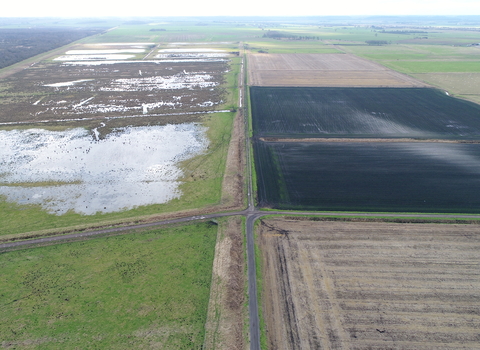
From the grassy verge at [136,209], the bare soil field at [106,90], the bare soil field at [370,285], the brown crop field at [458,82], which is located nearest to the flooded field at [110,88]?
the bare soil field at [106,90]

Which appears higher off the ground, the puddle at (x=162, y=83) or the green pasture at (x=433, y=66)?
the green pasture at (x=433, y=66)

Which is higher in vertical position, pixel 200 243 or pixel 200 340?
pixel 200 243

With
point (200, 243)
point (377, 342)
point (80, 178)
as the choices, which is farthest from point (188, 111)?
point (377, 342)

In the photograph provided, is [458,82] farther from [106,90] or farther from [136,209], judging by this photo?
[106,90]

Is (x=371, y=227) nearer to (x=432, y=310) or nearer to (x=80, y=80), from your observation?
(x=432, y=310)

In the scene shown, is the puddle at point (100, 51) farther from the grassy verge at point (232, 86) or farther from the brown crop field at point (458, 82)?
the brown crop field at point (458, 82)

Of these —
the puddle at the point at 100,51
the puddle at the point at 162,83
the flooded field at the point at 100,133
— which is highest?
the puddle at the point at 100,51

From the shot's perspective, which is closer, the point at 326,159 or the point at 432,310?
the point at 432,310
